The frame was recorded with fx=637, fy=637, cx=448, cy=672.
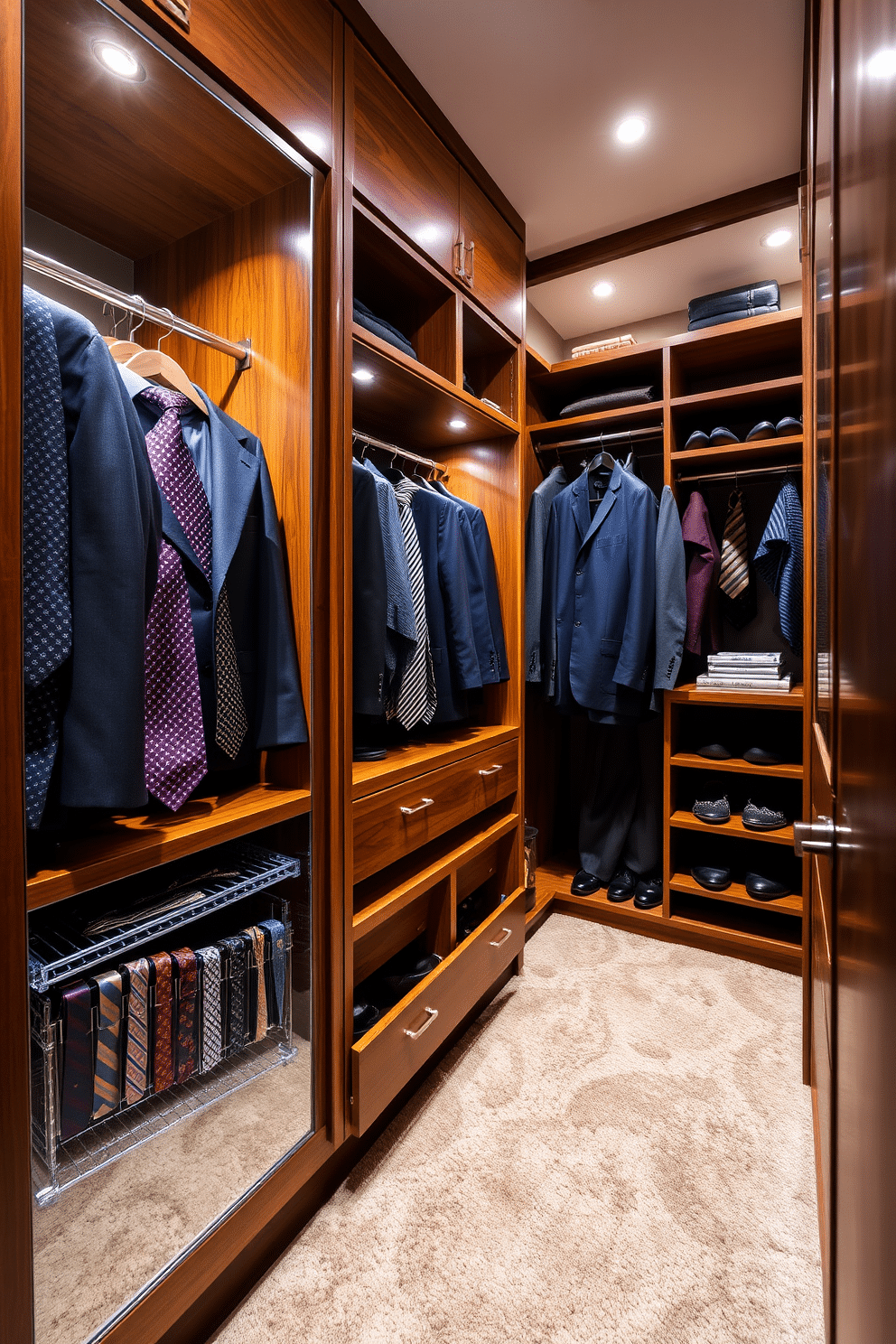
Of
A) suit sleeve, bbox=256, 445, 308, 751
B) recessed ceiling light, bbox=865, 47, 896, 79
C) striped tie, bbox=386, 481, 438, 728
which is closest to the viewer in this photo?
recessed ceiling light, bbox=865, 47, 896, 79

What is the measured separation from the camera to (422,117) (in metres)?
1.68

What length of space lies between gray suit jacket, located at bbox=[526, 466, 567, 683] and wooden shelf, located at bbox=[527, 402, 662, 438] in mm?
242

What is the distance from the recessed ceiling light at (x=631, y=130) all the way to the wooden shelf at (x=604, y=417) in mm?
839

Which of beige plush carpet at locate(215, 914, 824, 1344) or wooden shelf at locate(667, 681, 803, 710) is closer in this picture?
beige plush carpet at locate(215, 914, 824, 1344)

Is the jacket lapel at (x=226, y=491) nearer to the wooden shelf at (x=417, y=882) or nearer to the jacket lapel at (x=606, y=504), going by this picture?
the wooden shelf at (x=417, y=882)

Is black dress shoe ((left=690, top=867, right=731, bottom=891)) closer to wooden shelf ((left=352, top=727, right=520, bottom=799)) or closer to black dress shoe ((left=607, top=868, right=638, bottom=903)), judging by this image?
black dress shoe ((left=607, top=868, right=638, bottom=903))

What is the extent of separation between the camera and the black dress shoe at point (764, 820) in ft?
7.55

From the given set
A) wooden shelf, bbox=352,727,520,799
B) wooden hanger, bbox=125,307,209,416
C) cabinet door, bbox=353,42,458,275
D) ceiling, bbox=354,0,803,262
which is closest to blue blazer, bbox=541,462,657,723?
wooden shelf, bbox=352,727,520,799

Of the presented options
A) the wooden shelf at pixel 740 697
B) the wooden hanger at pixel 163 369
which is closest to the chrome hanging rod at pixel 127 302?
the wooden hanger at pixel 163 369

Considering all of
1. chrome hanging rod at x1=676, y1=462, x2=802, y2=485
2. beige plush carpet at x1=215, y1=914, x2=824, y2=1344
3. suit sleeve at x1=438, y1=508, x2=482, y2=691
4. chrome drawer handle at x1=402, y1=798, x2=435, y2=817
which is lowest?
beige plush carpet at x1=215, y1=914, x2=824, y2=1344

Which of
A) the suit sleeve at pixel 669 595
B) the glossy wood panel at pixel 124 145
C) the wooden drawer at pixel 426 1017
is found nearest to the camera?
the glossy wood panel at pixel 124 145

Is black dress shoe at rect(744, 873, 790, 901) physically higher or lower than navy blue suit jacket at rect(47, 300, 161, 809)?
lower

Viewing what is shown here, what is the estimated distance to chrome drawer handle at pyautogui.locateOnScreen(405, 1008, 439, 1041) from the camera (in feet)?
5.02

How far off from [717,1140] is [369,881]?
3.38ft
